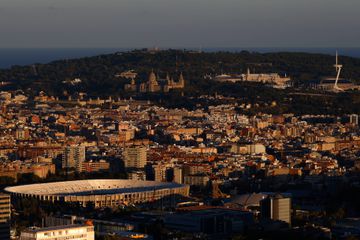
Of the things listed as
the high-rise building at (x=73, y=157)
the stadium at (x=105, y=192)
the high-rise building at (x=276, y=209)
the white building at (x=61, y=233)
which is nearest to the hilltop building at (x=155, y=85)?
the high-rise building at (x=73, y=157)

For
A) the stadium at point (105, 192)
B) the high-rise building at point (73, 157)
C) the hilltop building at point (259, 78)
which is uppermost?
the stadium at point (105, 192)

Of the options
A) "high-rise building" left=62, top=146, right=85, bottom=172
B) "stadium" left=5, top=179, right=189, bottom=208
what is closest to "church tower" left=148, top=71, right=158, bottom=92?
"high-rise building" left=62, top=146, right=85, bottom=172

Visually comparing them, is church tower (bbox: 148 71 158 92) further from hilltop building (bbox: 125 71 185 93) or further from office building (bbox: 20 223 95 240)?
office building (bbox: 20 223 95 240)

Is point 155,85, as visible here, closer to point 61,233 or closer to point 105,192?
point 105,192

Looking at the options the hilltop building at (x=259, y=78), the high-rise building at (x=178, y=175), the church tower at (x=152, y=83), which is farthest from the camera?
the hilltop building at (x=259, y=78)

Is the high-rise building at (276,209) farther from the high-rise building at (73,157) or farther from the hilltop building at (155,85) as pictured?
the hilltop building at (155,85)

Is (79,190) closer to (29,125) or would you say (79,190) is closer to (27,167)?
(27,167)
